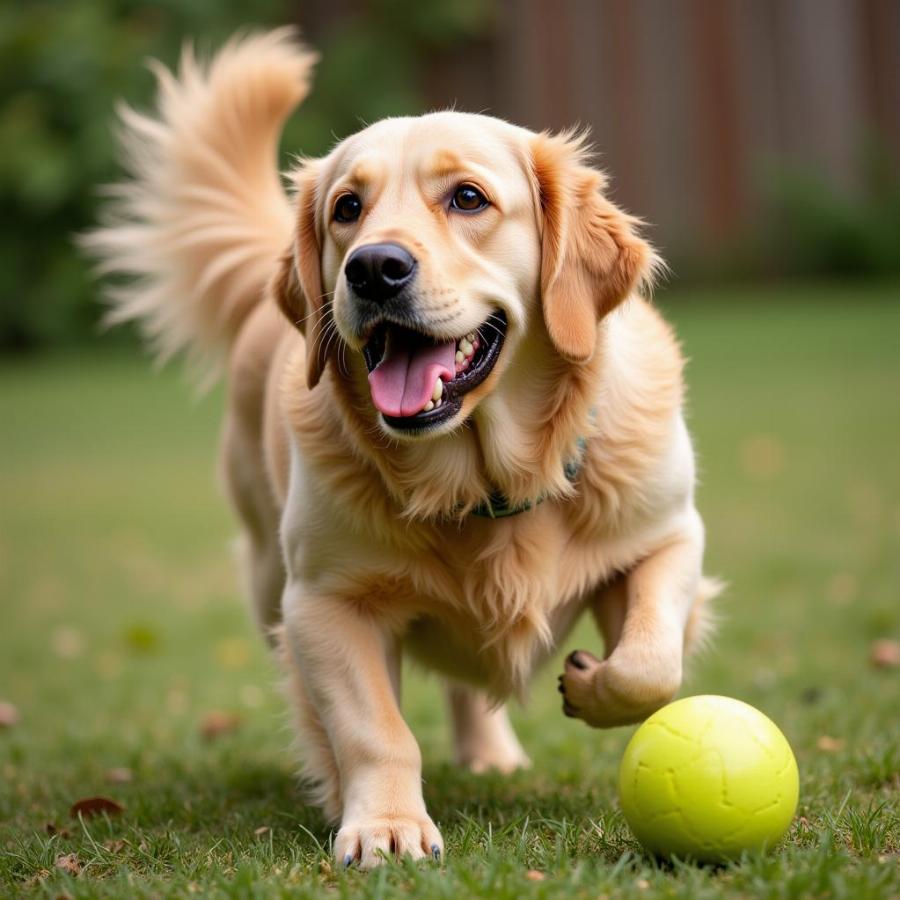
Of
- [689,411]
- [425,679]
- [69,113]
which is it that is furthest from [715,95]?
[425,679]

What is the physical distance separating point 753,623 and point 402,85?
14735mm

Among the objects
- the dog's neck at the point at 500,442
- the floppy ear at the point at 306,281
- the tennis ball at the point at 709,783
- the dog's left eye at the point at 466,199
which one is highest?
the dog's left eye at the point at 466,199

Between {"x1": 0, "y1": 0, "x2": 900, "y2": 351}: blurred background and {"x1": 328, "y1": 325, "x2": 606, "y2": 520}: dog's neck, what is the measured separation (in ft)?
44.4

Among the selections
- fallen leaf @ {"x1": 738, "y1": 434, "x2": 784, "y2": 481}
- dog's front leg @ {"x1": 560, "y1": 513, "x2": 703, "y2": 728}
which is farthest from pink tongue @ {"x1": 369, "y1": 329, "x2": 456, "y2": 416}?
fallen leaf @ {"x1": 738, "y1": 434, "x2": 784, "y2": 481}

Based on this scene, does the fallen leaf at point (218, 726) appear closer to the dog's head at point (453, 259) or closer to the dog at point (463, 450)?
the dog at point (463, 450)

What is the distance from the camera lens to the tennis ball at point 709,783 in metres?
2.75

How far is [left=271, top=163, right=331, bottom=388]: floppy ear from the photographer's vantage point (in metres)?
3.49

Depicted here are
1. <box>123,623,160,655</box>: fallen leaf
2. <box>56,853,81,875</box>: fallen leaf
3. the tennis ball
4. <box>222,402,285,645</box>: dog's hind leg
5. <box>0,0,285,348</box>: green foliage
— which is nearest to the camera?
the tennis ball

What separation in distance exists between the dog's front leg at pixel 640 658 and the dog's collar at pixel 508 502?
1.05ft

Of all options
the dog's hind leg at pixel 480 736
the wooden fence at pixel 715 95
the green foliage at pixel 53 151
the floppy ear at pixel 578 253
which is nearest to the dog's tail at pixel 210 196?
the dog's hind leg at pixel 480 736

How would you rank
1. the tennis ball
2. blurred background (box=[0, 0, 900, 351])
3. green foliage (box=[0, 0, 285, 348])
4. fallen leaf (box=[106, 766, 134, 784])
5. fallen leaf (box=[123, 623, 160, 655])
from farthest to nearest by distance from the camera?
green foliage (box=[0, 0, 285, 348]) < blurred background (box=[0, 0, 900, 351]) < fallen leaf (box=[123, 623, 160, 655]) < fallen leaf (box=[106, 766, 134, 784]) < the tennis ball

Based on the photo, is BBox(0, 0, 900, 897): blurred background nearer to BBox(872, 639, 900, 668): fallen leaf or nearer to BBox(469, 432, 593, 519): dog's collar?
BBox(872, 639, 900, 668): fallen leaf

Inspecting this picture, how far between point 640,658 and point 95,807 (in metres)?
1.52

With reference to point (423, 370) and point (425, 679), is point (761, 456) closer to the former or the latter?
point (425, 679)
